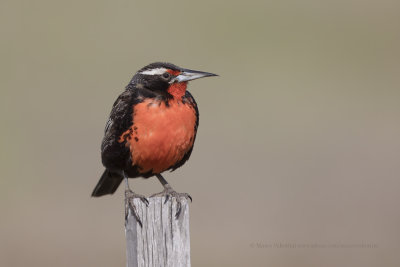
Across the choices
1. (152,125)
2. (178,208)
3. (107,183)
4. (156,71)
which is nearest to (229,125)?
(107,183)

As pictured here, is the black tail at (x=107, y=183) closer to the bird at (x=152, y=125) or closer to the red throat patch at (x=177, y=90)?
the bird at (x=152, y=125)

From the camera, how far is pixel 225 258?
8484mm

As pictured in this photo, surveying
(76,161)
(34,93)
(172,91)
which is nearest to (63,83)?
(34,93)

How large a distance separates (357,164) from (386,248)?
2525 millimetres

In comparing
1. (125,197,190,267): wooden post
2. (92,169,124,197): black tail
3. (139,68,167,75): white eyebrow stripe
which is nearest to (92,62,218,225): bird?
(139,68,167,75): white eyebrow stripe

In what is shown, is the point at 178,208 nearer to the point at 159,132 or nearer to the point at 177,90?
the point at 159,132

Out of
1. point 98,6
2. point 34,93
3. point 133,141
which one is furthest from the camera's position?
point 98,6

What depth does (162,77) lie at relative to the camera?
196 inches

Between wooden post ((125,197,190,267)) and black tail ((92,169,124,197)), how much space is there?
1774 millimetres

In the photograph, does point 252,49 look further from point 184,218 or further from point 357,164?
point 184,218

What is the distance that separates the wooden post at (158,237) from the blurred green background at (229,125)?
4.33m

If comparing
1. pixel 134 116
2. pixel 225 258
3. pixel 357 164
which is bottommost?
pixel 225 258

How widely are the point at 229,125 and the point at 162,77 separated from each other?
7.05 m

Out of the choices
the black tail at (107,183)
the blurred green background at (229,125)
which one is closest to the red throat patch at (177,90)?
the black tail at (107,183)
